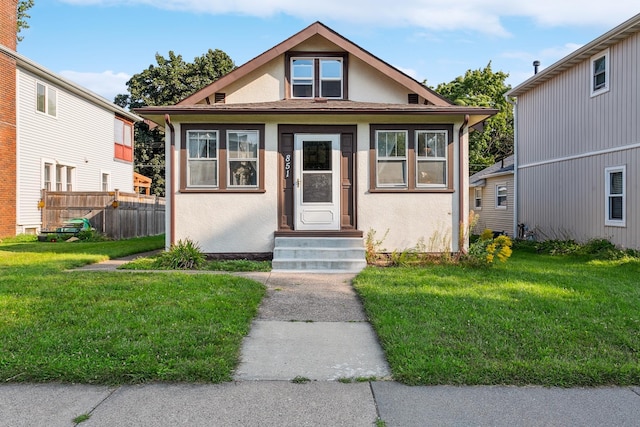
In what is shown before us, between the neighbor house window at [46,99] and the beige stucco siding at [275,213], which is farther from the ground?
the neighbor house window at [46,99]

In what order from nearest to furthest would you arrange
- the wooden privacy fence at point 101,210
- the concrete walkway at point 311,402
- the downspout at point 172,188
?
the concrete walkway at point 311,402
the downspout at point 172,188
the wooden privacy fence at point 101,210

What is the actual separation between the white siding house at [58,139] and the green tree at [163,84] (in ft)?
45.8

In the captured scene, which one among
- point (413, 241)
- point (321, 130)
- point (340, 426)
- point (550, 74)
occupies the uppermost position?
point (550, 74)

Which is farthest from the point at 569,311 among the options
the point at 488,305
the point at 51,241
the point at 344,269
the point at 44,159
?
the point at 44,159

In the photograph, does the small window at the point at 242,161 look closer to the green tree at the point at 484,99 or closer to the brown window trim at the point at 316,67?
the brown window trim at the point at 316,67

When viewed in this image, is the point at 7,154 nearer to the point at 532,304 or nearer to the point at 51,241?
the point at 51,241

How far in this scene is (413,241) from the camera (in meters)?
9.88

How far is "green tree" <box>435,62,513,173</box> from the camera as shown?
32.4 metres

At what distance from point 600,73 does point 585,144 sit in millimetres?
1955

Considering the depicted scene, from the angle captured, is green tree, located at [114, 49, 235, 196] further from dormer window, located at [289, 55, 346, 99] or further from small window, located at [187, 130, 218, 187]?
small window, located at [187, 130, 218, 187]

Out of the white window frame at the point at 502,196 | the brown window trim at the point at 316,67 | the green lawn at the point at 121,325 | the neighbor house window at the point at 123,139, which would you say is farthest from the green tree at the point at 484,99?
the green lawn at the point at 121,325

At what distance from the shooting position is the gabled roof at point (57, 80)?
589 inches

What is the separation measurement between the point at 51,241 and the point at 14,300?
386 inches

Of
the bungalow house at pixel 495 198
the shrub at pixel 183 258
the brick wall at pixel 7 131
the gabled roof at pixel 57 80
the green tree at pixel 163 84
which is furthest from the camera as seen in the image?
the green tree at pixel 163 84
